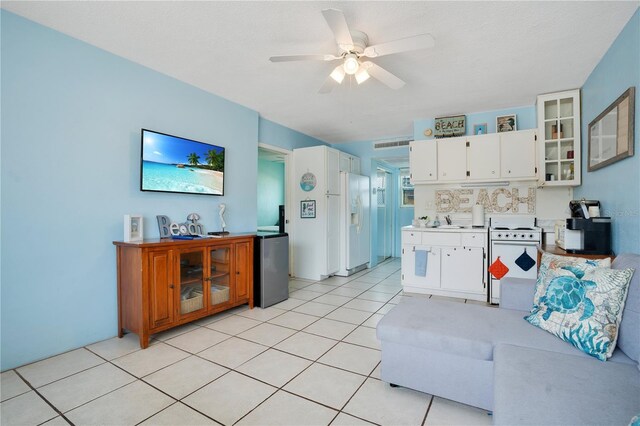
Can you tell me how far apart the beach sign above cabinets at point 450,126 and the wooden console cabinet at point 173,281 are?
3313mm

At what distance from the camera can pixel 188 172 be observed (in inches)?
131

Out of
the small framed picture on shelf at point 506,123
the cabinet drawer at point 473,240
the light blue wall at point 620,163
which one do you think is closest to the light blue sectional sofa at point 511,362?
the light blue wall at point 620,163

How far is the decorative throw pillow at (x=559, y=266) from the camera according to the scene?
1.79 meters

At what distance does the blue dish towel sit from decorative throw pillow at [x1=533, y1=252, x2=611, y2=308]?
2122 mm

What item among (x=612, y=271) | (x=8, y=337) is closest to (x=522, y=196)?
(x=612, y=271)

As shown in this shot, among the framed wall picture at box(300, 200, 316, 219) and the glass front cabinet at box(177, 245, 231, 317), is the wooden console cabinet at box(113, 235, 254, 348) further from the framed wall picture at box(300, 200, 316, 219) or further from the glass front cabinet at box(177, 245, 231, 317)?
the framed wall picture at box(300, 200, 316, 219)

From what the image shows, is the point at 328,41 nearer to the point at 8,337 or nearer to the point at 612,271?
the point at 612,271

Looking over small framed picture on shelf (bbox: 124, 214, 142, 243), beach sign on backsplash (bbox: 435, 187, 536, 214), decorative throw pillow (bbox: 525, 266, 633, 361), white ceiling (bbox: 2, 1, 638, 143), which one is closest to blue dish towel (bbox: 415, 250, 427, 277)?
beach sign on backsplash (bbox: 435, 187, 536, 214)

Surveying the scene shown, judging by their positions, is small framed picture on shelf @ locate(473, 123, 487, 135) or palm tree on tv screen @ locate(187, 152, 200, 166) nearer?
palm tree on tv screen @ locate(187, 152, 200, 166)

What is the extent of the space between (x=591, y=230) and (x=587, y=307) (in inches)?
53.3

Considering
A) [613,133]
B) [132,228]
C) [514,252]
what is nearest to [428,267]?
[514,252]

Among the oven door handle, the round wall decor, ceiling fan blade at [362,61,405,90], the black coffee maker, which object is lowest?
the oven door handle

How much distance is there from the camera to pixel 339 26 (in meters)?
1.98

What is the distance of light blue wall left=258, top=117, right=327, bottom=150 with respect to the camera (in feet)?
15.4
